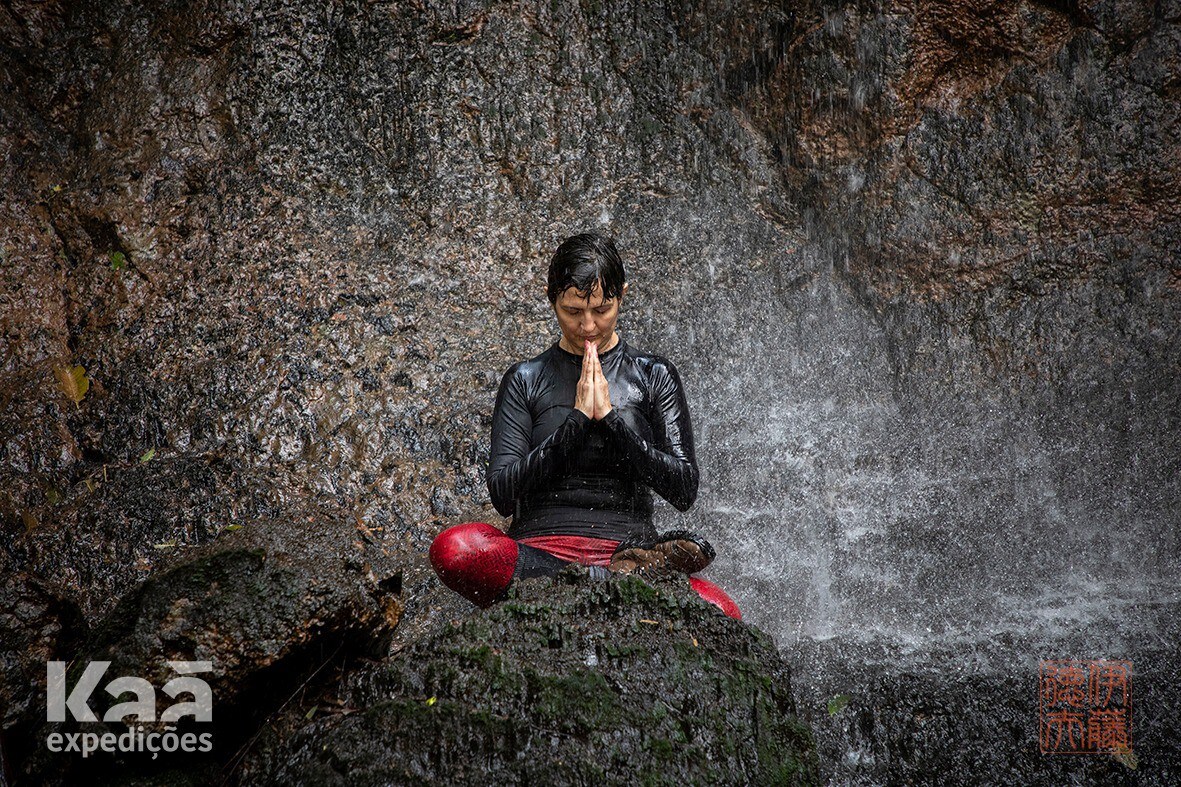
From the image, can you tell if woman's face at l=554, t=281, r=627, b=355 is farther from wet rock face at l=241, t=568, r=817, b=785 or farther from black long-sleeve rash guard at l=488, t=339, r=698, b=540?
wet rock face at l=241, t=568, r=817, b=785

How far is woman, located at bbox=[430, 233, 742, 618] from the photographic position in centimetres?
329

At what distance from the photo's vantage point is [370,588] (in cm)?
299

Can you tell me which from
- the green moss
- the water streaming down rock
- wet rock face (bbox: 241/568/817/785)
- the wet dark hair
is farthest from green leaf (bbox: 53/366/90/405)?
the green moss

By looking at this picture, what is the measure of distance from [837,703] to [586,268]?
188cm

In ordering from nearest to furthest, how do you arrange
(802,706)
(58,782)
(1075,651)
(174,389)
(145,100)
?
(58,782) → (802,706) → (1075,651) → (174,389) → (145,100)

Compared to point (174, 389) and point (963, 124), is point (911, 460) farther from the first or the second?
point (174, 389)

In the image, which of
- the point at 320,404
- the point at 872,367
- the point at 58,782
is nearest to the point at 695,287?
the point at 872,367

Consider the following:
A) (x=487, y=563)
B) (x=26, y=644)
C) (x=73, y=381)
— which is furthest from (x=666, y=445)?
(x=73, y=381)

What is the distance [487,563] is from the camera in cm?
327

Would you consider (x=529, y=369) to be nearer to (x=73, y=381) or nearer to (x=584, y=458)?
(x=584, y=458)

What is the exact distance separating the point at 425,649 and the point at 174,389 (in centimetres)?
317

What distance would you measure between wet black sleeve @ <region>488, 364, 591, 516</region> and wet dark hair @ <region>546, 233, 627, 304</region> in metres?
0.45

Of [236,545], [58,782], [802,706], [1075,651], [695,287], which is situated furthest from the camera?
[695,287]

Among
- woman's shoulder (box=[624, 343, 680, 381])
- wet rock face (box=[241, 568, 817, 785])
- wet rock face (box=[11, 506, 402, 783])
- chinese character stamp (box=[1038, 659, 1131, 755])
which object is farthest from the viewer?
woman's shoulder (box=[624, 343, 680, 381])
